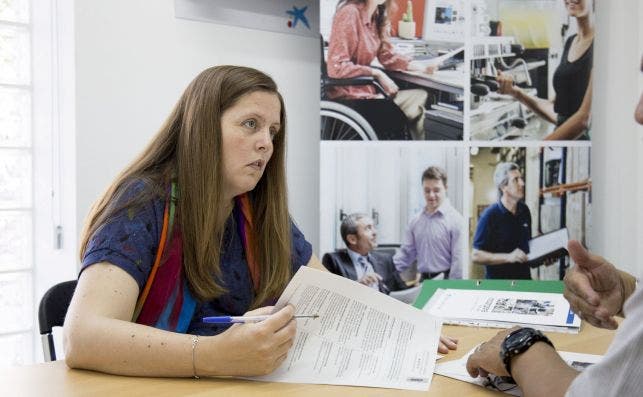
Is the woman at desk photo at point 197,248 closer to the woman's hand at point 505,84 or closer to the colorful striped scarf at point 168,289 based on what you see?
the colorful striped scarf at point 168,289

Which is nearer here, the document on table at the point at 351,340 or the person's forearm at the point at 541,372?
the person's forearm at the point at 541,372

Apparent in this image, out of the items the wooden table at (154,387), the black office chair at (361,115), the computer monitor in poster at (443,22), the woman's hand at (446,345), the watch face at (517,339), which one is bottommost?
the wooden table at (154,387)

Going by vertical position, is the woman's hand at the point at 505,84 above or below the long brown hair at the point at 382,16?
below

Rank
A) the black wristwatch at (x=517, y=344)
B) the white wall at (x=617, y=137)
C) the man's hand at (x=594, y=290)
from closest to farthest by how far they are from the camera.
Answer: the black wristwatch at (x=517, y=344)
the man's hand at (x=594, y=290)
the white wall at (x=617, y=137)

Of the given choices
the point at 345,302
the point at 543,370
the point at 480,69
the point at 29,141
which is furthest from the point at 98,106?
the point at 543,370

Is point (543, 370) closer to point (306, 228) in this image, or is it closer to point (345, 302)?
point (345, 302)

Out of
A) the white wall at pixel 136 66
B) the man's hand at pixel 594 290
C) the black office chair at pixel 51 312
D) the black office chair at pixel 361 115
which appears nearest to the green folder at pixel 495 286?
the man's hand at pixel 594 290

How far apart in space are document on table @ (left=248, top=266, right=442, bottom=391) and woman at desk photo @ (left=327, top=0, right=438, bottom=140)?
176 centimetres

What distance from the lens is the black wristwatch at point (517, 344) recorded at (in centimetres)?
112

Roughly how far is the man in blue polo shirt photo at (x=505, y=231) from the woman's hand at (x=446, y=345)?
1673 mm

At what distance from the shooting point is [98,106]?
2.85m

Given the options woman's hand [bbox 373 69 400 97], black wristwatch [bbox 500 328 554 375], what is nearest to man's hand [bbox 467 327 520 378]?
black wristwatch [bbox 500 328 554 375]

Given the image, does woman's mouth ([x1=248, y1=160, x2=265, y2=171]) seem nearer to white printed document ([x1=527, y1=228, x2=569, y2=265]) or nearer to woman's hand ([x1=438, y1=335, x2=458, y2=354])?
woman's hand ([x1=438, y1=335, x2=458, y2=354])

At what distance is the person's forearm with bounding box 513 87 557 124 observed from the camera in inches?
122
